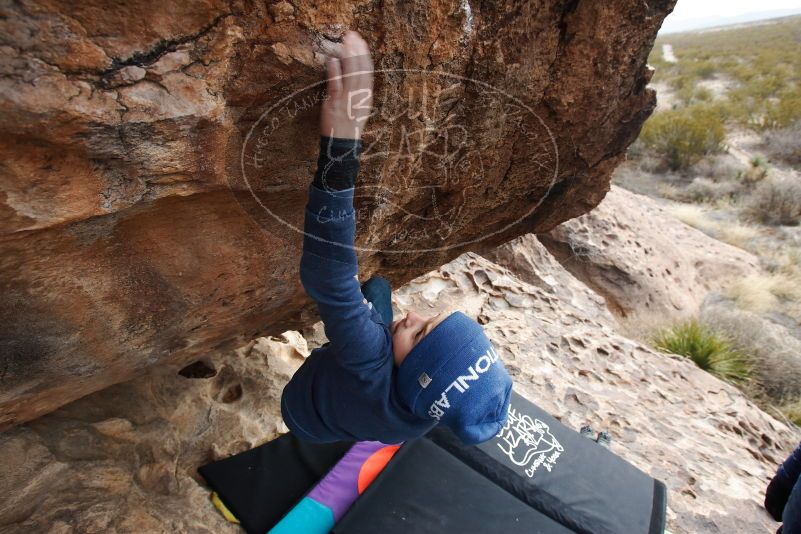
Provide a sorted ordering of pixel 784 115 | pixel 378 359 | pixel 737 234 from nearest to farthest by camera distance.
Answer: pixel 378 359 < pixel 737 234 < pixel 784 115

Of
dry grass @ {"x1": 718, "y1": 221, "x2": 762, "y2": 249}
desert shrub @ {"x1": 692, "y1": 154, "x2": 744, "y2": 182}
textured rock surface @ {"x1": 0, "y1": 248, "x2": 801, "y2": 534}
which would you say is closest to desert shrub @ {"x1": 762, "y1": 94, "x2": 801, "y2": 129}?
desert shrub @ {"x1": 692, "y1": 154, "x2": 744, "y2": 182}

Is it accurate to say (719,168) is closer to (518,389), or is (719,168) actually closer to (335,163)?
(518,389)

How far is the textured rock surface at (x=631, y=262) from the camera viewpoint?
203 inches

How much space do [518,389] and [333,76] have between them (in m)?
2.24

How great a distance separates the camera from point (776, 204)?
26.0ft

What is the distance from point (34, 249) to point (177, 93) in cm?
40

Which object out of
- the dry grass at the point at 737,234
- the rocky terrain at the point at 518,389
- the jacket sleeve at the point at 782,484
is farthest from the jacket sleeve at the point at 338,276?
the dry grass at the point at 737,234

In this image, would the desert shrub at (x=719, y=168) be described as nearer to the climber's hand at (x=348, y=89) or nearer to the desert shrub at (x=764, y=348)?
the desert shrub at (x=764, y=348)

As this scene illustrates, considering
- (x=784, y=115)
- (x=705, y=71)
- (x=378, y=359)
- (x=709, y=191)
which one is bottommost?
(x=709, y=191)

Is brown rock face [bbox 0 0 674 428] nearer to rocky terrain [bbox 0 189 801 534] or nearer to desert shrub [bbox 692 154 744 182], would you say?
rocky terrain [bbox 0 189 801 534]

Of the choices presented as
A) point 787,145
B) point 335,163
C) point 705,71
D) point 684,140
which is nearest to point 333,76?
point 335,163

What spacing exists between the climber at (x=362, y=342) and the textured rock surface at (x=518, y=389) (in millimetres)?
667

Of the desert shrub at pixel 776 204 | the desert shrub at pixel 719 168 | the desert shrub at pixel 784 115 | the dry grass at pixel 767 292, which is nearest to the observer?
the dry grass at pixel 767 292

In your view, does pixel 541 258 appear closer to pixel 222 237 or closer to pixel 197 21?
pixel 222 237
